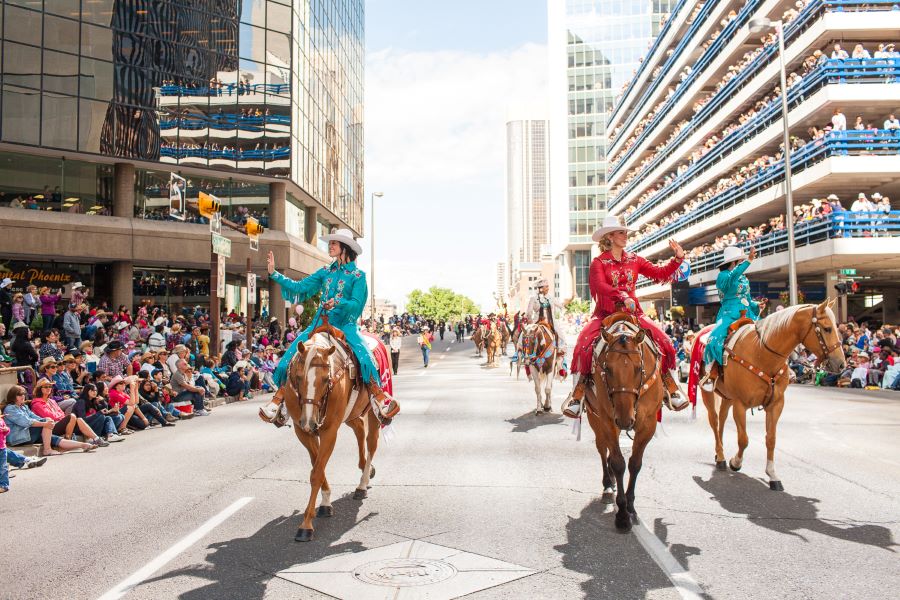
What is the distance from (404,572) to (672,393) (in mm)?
3562

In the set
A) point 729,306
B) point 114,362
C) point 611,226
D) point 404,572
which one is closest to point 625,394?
point 611,226

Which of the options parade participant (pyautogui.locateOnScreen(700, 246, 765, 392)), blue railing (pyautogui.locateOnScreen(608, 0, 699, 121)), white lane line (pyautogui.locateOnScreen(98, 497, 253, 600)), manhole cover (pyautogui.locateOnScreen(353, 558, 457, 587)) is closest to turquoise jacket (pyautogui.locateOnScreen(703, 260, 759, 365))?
parade participant (pyautogui.locateOnScreen(700, 246, 765, 392))

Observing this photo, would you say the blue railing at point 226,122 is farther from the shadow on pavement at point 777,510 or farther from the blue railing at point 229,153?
the shadow on pavement at point 777,510

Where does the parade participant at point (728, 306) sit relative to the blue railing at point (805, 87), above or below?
below

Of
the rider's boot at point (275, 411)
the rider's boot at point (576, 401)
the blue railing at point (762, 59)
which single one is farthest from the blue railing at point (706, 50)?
the rider's boot at point (275, 411)

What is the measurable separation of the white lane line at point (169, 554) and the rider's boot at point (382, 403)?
172 cm

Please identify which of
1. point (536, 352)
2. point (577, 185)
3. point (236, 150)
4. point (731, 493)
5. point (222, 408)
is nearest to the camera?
point (731, 493)

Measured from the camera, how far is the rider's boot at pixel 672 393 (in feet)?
24.1

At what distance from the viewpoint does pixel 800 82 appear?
33.4 metres

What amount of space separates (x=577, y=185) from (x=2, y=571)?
10904 cm

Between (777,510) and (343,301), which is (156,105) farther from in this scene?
(777,510)

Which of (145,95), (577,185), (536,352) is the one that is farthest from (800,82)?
(577,185)

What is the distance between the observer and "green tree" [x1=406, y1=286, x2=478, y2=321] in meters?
184

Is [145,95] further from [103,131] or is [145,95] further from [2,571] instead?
[2,571]
